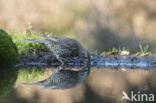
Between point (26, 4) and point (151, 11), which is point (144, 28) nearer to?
point (151, 11)

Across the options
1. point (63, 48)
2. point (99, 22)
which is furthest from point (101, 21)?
point (63, 48)

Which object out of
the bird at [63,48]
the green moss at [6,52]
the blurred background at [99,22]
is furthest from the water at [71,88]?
the blurred background at [99,22]

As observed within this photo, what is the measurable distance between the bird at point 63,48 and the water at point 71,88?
157cm

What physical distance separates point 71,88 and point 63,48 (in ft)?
10.3

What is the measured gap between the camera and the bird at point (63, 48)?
7.18 metres

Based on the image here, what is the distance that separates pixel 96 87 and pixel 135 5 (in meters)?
11.9

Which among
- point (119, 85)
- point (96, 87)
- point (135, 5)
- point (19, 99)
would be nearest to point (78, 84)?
point (96, 87)

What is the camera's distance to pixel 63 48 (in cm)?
720

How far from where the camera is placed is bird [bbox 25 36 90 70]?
7180 millimetres

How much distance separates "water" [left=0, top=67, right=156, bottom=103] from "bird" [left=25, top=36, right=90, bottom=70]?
1575 millimetres

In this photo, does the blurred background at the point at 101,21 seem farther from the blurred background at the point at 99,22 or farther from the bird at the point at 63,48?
the bird at the point at 63,48

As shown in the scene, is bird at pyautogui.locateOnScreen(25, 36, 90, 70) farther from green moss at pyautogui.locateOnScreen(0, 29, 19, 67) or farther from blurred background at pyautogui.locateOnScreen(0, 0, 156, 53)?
blurred background at pyautogui.locateOnScreen(0, 0, 156, 53)

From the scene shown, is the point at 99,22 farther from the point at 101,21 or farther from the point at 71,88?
the point at 71,88

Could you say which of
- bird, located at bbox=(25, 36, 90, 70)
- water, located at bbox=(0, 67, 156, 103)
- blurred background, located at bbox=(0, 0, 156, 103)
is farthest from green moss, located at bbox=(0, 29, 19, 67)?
blurred background, located at bbox=(0, 0, 156, 103)
